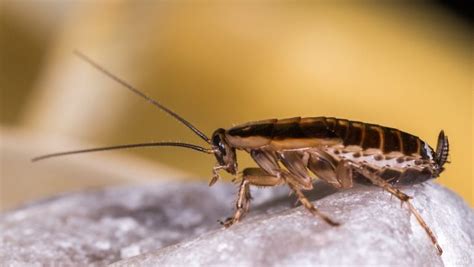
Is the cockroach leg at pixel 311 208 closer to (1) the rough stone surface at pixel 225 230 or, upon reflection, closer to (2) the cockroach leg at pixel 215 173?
(1) the rough stone surface at pixel 225 230

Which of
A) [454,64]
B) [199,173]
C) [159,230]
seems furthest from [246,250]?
[454,64]

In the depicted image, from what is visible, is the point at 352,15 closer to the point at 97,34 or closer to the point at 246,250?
the point at 97,34

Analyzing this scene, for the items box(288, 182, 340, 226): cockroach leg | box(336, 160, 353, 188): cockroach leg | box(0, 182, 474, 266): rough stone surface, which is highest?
box(336, 160, 353, 188): cockroach leg

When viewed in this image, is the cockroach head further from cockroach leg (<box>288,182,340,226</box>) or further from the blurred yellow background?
the blurred yellow background

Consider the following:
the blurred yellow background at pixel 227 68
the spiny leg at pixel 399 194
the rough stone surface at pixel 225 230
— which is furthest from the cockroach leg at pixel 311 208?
the blurred yellow background at pixel 227 68

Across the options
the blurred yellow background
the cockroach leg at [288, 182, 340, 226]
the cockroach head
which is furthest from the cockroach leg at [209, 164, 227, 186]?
the blurred yellow background

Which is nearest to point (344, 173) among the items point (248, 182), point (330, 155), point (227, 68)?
point (330, 155)

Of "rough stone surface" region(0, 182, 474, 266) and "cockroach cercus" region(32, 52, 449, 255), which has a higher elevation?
"cockroach cercus" region(32, 52, 449, 255)
